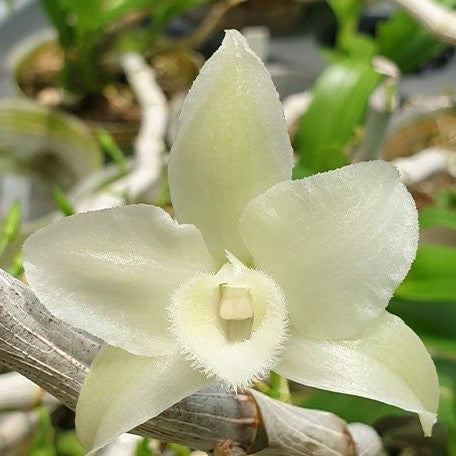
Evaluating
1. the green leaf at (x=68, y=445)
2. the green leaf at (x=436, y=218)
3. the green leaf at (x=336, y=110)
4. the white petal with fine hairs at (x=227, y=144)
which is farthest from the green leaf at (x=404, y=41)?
the white petal with fine hairs at (x=227, y=144)

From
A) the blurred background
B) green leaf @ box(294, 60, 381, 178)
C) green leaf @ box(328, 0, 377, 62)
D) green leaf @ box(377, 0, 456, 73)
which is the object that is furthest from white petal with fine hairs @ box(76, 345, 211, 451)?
green leaf @ box(377, 0, 456, 73)

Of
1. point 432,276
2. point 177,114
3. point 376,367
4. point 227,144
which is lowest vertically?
point 177,114

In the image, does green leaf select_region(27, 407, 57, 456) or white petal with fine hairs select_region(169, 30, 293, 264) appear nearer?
white petal with fine hairs select_region(169, 30, 293, 264)

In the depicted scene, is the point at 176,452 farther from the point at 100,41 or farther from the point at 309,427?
the point at 100,41

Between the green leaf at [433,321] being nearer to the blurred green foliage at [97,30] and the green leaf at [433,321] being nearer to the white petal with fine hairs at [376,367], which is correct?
the white petal with fine hairs at [376,367]

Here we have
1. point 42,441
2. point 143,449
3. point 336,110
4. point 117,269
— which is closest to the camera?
point 117,269

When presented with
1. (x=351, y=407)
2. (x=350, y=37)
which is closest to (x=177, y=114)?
(x=350, y=37)

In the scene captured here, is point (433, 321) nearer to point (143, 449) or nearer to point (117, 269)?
point (143, 449)

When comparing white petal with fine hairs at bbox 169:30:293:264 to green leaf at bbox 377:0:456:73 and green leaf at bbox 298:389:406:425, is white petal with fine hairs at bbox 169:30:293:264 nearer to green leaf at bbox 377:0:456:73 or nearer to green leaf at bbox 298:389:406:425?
green leaf at bbox 298:389:406:425
